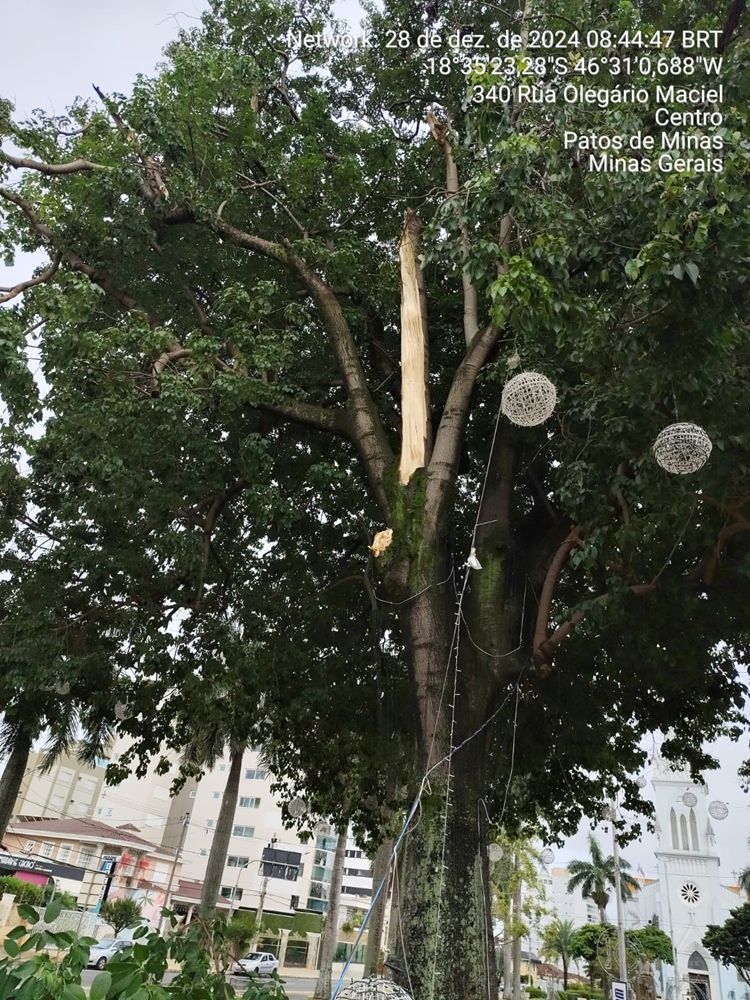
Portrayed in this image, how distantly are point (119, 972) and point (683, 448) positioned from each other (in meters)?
3.61

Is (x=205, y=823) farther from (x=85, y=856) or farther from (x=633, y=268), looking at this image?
(x=633, y=268)

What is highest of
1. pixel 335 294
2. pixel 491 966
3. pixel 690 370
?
pixel 335 294

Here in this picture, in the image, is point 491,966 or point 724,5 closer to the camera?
point 491,966

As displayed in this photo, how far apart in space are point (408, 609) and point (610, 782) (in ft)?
16.6

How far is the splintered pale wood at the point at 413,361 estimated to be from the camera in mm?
5875

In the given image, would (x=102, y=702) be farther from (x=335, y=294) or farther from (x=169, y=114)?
(x=169, y=114)

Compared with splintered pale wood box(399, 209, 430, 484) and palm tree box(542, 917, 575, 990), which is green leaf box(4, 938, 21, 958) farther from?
palm tree box(542, 917, 575, 990)

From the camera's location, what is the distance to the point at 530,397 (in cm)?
460

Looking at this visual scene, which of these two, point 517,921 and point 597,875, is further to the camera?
point 597,875

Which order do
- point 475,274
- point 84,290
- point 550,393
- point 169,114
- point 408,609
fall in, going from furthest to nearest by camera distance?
point 169,114
point 84,290
point 408,609
point 550,393
point 475,274

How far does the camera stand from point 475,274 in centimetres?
422

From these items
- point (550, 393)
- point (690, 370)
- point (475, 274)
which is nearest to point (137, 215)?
point (475, 274)

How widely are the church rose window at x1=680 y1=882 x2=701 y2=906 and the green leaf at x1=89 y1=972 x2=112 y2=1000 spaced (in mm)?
35616

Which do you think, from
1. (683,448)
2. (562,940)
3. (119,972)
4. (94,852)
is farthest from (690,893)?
(119,972)
